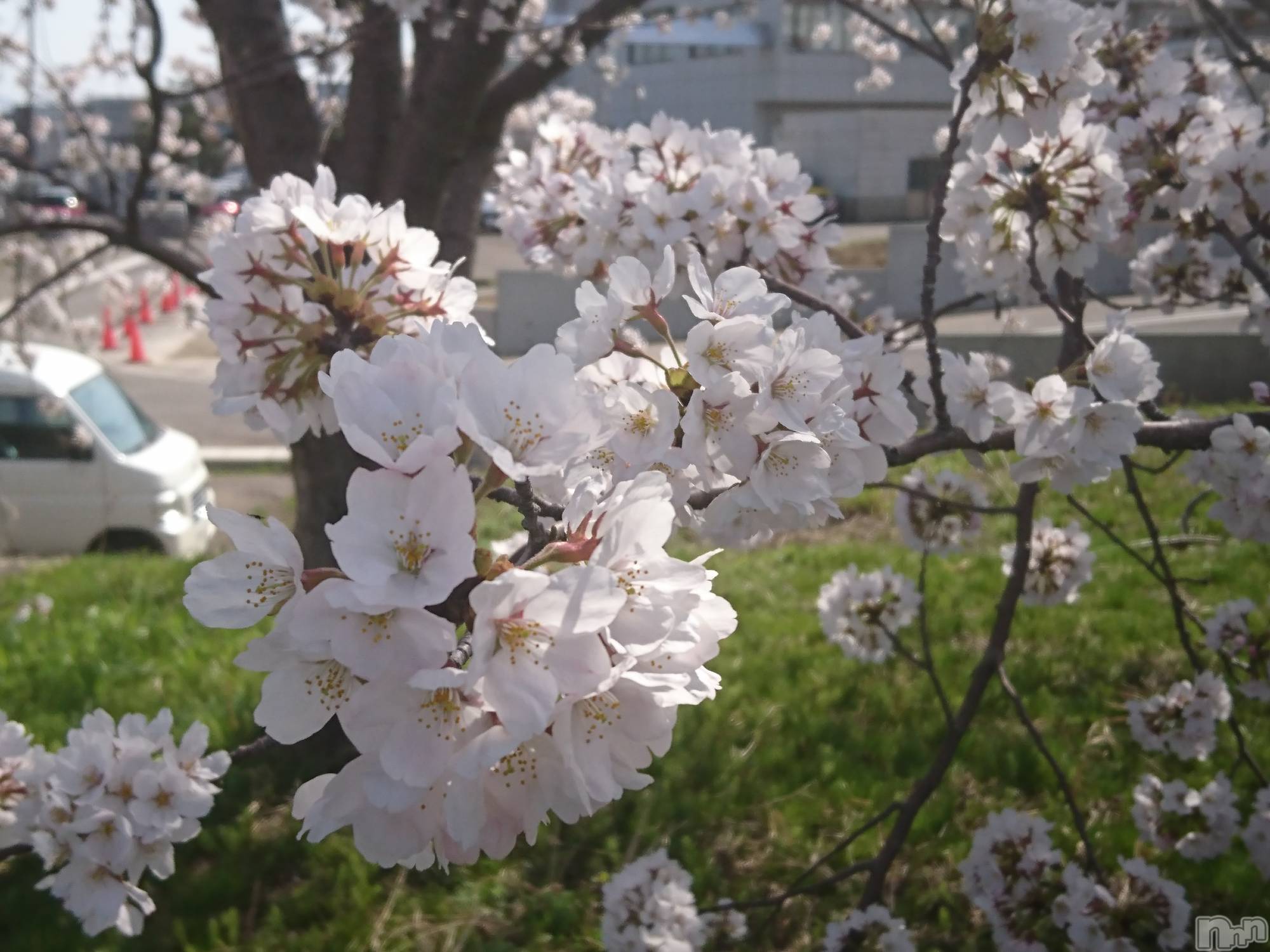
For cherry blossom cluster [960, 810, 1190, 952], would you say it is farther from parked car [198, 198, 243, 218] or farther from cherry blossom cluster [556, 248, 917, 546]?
parked car [198, 198, 243, 218]

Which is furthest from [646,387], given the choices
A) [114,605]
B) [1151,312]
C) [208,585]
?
[1151,312]

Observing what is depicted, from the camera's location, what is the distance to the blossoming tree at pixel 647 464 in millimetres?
848

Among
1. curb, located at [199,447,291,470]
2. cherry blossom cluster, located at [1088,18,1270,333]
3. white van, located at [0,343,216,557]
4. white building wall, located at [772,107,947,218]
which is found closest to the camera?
cherry blossom cluster, located at [1088,18,1270,333]

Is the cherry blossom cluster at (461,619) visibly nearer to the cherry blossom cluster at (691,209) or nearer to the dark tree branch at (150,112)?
the cherry blossom cluster at (691,209)

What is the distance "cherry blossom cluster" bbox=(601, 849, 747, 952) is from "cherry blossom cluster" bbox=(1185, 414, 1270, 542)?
1315 millimetres

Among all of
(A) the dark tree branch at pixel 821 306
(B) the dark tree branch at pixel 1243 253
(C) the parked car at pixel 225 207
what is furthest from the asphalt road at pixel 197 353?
(A) the dark tree branch at pixel 821 306

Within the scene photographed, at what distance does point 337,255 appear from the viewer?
4.82ft

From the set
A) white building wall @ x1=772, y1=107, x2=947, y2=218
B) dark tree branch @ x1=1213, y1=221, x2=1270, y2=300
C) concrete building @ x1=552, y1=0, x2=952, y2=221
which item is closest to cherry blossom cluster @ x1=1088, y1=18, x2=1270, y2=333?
dark tree branch @ x1=1213, y1=221, x2=1270, y2=300

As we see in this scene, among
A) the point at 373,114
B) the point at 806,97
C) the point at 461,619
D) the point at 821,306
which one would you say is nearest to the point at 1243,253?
the point at 821,306

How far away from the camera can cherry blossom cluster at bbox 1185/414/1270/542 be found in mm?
1756

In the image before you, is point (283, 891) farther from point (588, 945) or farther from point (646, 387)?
point (646, 387)

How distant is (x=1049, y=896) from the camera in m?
2.13

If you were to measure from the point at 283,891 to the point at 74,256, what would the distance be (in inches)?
227

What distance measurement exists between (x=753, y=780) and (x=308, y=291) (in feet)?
7.22
